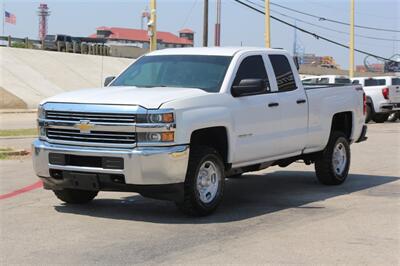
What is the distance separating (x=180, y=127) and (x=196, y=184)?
733mm

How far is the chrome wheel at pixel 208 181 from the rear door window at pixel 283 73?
186cm

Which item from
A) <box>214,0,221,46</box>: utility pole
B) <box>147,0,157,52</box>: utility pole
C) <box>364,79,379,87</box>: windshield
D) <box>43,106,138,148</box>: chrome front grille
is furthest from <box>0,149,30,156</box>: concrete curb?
<box>214,0,221,46</box>: utility pole

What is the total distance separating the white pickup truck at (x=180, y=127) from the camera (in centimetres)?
711

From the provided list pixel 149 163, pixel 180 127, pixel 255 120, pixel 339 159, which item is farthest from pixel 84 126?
pixel 339 159

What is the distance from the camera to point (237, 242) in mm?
6434

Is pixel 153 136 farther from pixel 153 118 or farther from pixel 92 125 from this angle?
Answer: pixel 92 125

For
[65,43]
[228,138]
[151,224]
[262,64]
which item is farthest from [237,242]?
[65,43]

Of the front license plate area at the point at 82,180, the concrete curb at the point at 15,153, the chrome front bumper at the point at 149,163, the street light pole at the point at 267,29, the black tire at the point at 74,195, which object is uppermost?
the street light pole at the point at 267,29

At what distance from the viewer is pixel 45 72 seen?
42281 mm

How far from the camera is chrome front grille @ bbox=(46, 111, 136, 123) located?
7.12 meters

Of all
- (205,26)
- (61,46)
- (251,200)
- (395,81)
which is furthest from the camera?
(61,46)

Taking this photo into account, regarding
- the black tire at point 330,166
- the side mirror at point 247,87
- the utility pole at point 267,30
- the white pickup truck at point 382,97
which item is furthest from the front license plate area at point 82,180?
the utility pole at point 267,30

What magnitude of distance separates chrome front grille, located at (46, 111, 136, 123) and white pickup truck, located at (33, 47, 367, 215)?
1 centimetres

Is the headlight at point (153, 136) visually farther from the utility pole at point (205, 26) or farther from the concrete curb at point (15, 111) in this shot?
the utility pole at point (205, 26)
